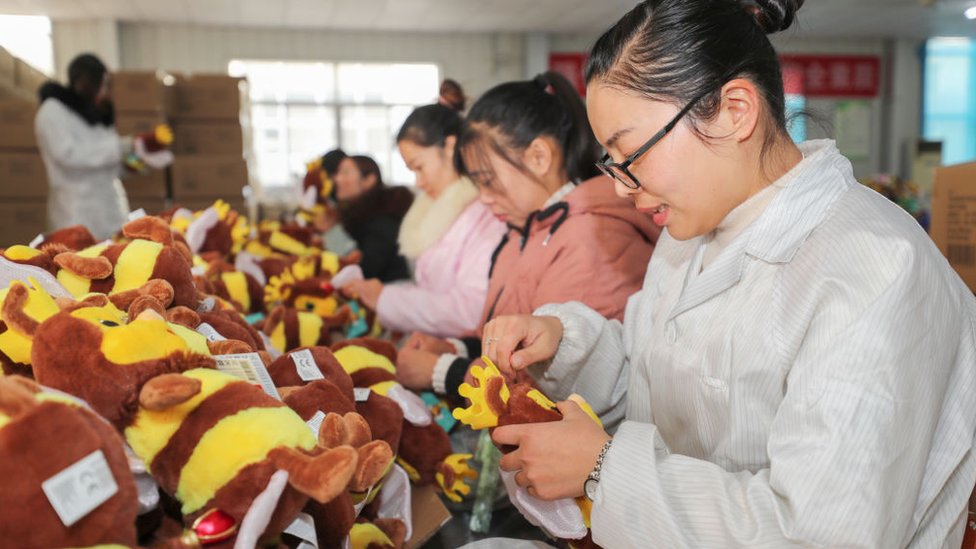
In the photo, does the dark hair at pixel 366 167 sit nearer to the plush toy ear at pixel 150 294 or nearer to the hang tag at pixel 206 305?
the hang tag at pixel 206 305

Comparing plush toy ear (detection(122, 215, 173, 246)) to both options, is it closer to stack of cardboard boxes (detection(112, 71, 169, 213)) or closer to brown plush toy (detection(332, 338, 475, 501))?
brown plush toy (detection(332, 338, 475, 501))

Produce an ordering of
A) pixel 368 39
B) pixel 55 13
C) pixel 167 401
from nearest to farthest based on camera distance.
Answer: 1. pixel 167 401
2. pixel 55 13
3. pixel 368 39

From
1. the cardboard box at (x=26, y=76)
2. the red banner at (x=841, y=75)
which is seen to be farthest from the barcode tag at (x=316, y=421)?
the red banner at (x=841, y=75)

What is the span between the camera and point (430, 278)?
218 cm

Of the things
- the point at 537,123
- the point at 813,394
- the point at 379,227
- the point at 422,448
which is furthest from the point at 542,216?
the point at 379,227

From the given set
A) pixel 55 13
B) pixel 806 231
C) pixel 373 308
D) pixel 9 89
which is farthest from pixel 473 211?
pixel 55 13

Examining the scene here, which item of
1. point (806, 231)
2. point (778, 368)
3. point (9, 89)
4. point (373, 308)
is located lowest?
point (373, 308)

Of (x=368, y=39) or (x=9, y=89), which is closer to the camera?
(x=9, y=89)

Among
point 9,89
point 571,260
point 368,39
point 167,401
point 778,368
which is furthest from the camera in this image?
point 368,39

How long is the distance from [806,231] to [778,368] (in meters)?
0.15

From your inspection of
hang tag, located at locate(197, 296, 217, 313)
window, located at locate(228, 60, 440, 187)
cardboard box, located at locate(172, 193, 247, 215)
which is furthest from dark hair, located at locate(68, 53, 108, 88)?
window, located at locate(228, 60, 440, 187)

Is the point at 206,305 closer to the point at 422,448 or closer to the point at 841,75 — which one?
the point at 422,448

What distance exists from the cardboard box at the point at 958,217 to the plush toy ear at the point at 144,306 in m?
1.44

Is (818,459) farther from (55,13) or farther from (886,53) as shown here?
(886,53)
